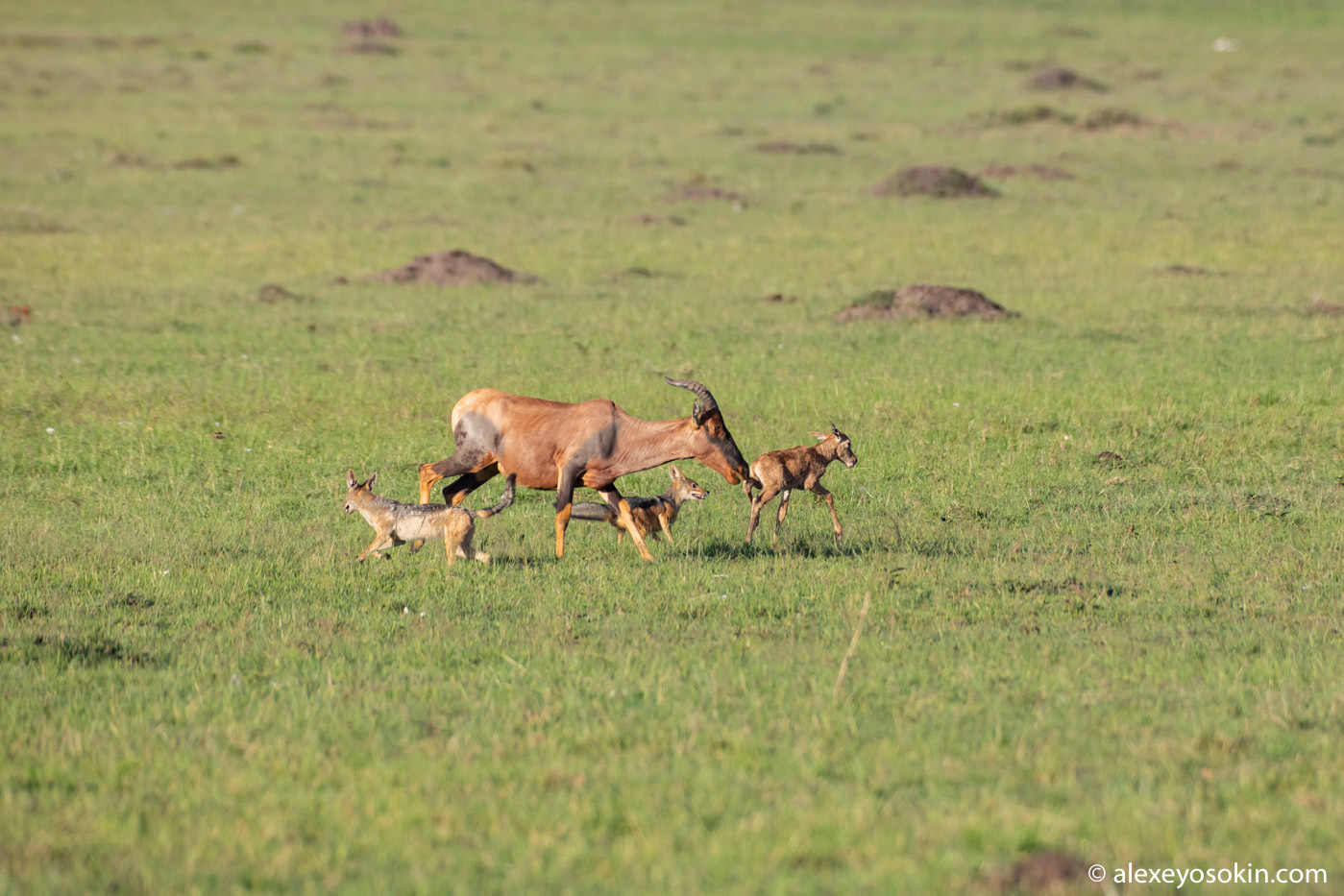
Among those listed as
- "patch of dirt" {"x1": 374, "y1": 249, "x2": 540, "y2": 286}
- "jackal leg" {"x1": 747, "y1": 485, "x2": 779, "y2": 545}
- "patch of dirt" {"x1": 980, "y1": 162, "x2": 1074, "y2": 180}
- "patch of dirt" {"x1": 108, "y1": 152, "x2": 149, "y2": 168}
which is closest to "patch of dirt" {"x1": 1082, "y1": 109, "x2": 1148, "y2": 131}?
"patch of dirt" {"x1": 980, "y1": 162, "x2": 1074, "y2": 180}

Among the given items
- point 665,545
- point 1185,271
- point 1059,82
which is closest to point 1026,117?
point 1059,82

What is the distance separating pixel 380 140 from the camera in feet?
131

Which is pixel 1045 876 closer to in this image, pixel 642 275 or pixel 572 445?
pixel 572 445

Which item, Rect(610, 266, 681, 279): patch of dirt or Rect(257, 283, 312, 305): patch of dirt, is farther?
Rect(610, 266, 681, 279): patch of dirt

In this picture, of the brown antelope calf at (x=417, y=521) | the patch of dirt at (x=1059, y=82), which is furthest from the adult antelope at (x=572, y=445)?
the patch of dirt at (x=1059, y=82)

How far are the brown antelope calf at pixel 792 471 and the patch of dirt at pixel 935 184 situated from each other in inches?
873

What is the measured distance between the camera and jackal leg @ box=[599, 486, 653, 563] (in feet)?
35.7

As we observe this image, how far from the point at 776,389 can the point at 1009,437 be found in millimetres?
2917

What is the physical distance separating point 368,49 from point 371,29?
7.20 meters

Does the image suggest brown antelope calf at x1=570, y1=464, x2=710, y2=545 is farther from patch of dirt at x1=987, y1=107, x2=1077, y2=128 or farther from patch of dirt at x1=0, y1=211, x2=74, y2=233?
patch of dirt at x1=987, y1=107, x2=1077, y2=128

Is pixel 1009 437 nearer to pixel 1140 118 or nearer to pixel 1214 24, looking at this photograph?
pixel 1140 118

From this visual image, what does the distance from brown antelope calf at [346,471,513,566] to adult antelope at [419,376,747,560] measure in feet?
1.05

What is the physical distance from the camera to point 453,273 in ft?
79.6

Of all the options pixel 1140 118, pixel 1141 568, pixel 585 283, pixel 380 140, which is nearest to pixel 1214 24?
pixel 1140 118
